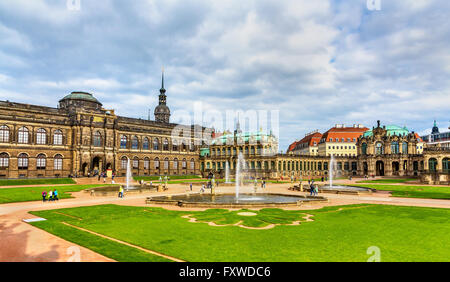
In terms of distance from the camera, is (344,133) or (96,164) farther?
(344,133)

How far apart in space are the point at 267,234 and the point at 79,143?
7520 centimetres

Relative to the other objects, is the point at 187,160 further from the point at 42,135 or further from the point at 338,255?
the point at 338,255

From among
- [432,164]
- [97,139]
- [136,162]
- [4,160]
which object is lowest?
[432,164]

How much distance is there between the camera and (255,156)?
9944cm

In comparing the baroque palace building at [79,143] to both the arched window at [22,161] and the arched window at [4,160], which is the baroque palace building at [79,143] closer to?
the arched window at [22,161]

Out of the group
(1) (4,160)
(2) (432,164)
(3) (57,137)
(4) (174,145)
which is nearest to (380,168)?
(2) (432,164)

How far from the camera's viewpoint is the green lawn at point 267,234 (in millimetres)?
13430

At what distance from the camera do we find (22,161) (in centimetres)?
7112

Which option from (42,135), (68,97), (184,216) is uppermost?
(68,97)

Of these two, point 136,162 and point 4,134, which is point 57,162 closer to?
point 4,134

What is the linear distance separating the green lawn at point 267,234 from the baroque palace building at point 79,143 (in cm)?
5640

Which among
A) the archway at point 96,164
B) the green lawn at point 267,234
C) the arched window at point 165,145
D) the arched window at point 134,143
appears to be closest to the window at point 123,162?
the arched window at point 134,143
